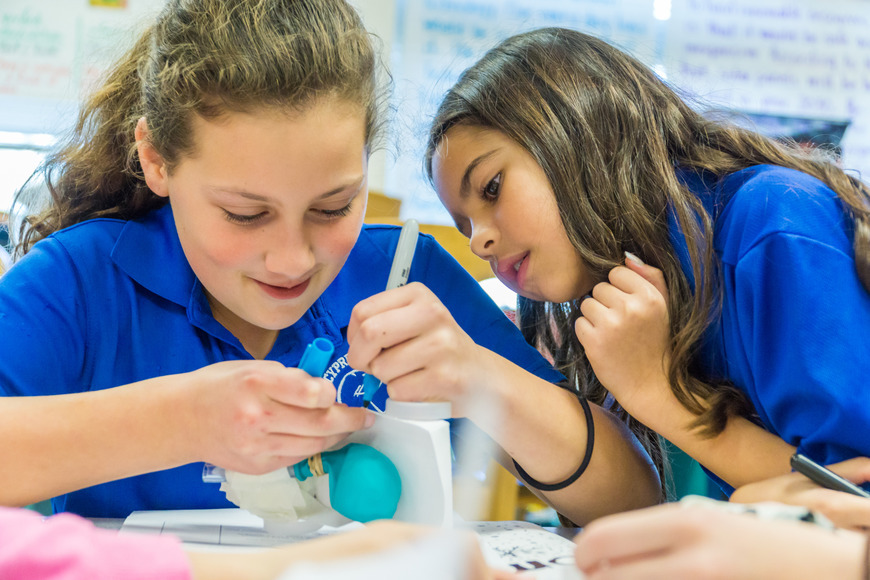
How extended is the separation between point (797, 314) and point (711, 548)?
0.37 m

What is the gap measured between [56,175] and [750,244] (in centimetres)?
73

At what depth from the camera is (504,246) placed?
79 centimetres

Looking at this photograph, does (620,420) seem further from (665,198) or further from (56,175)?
(56,175)

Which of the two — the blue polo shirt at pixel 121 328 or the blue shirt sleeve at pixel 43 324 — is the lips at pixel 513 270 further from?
the blue shirt sleeve at pixel 43 324

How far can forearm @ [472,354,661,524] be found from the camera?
0.67 meters

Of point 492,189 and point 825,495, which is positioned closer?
point 825,495

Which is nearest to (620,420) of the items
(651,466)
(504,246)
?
(651,466)

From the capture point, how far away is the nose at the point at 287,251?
615 millimetres

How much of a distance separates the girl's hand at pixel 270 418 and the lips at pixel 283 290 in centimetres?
14

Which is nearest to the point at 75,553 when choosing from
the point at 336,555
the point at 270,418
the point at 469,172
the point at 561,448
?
the point at 336,555

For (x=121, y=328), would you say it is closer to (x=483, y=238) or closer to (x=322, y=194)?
(x=322, y=194)

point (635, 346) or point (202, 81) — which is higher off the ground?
point (202, 81)

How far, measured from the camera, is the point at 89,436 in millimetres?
561

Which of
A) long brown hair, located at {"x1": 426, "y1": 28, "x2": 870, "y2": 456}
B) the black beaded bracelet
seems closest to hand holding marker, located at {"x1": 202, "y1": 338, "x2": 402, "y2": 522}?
the black beaded bracelet
